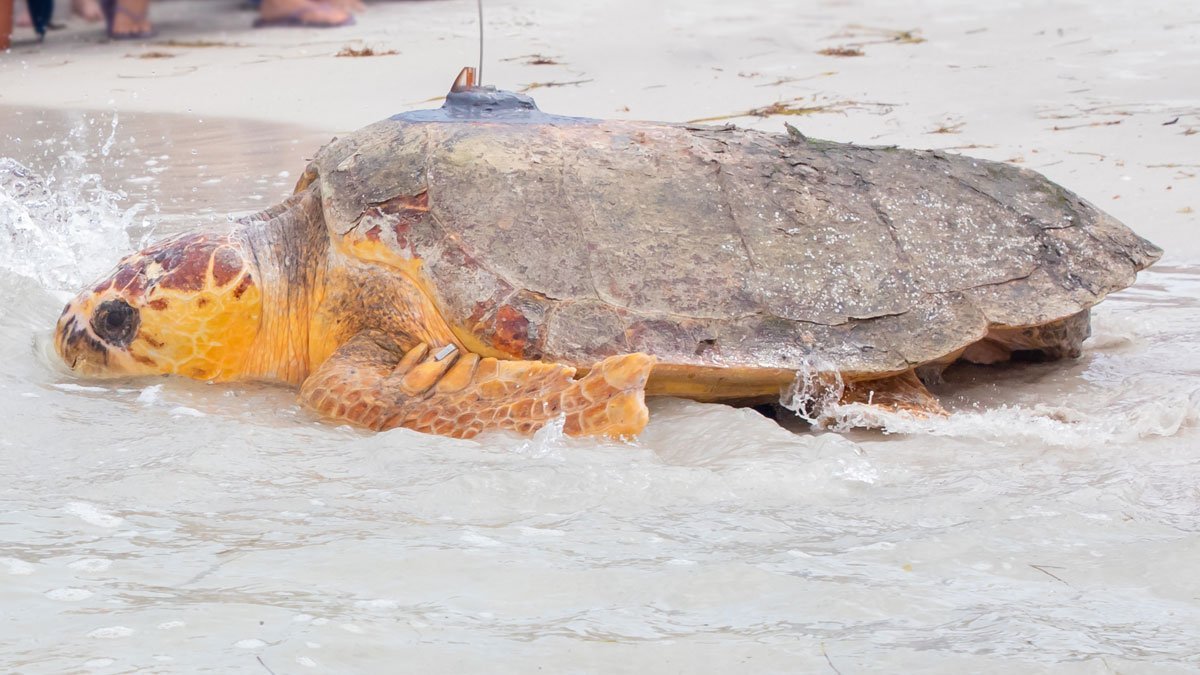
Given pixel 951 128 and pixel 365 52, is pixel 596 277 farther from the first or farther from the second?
pixel 365 52

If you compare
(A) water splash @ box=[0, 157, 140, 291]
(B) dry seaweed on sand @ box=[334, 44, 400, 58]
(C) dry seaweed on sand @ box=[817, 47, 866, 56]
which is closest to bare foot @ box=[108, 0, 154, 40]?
(B) dry seaweed on sand @ box=[334, 44, 400, 58]

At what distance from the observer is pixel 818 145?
321 cm

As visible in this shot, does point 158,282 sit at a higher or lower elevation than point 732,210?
lower

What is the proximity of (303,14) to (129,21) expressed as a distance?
48.1 inches

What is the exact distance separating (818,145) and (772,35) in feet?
12.6

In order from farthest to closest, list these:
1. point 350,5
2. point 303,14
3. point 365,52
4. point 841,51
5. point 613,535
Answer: point 350,5, point 303,14, point 365,52, point 841,51, point 613,535

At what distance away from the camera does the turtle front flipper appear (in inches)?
101

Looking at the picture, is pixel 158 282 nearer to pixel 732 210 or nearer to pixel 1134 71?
pixel 732 210

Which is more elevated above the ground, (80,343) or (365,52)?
(365,52)

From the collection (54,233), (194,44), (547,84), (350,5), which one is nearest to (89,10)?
(194,44)

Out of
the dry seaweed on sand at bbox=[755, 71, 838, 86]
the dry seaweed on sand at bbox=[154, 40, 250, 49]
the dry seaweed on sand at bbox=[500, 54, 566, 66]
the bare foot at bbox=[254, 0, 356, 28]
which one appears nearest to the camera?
the dry seaweed on sand at bbox=[755, 71, 838, 86]

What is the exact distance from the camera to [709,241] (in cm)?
288

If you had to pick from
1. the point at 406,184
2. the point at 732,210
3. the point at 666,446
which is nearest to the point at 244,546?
the point at 666,446

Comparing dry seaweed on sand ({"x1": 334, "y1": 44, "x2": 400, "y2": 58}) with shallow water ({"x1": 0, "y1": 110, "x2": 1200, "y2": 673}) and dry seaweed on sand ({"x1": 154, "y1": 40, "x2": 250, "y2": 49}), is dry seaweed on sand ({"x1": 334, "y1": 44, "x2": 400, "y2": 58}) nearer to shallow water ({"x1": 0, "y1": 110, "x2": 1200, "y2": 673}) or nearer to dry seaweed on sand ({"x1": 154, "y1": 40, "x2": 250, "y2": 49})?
dry seaweed on sand ({"x1": 154, "y1": 40, "x2": 250, "y2": 49})
